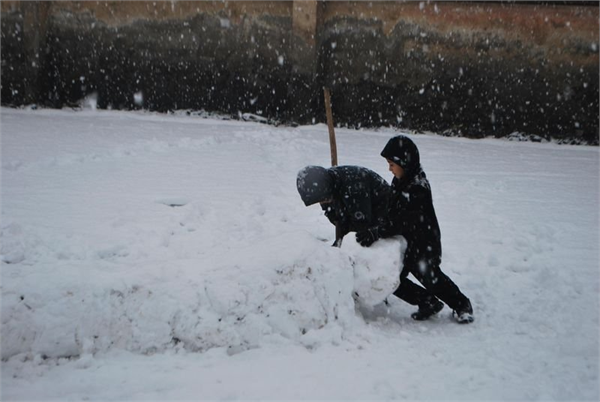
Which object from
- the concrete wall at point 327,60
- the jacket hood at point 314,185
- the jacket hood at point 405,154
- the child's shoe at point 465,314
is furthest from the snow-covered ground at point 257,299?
the concrete wall at point 327,60

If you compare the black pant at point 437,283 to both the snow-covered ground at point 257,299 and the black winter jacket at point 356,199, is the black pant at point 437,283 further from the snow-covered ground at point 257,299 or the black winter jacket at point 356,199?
the black winter jacket at point 356,199

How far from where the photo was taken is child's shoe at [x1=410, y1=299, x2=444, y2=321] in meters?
3.78

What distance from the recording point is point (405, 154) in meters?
3.67

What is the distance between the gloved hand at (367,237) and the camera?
3.72m

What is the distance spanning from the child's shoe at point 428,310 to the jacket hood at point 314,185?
0.95 meters

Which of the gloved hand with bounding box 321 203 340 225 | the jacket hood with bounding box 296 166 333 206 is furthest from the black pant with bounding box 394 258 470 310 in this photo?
the jacket hood with bounding box 296 166 333 206

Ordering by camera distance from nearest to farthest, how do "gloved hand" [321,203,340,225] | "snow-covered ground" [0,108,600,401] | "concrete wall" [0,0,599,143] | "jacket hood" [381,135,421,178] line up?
"snow-covered ground" [0,108,600,401] → "jacket hood" [381,135,421,178] → "gloved hand" [321,203,340,225] → "concrete wall" [0,0,599,143]

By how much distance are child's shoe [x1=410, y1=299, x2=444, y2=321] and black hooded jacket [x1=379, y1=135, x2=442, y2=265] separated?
29 cm

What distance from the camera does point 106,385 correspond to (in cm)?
289

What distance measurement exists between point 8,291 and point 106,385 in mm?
854

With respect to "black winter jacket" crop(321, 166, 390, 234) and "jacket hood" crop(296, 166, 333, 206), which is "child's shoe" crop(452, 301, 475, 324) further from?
"jacket hood" crop(296, 166, 333, 206)

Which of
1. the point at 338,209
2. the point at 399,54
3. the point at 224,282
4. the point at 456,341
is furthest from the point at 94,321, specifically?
the point at 399,54

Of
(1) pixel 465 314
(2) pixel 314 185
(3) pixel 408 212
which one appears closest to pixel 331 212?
(2) pixel 314 185

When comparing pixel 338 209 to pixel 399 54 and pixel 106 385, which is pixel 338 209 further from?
pixel 399 54
